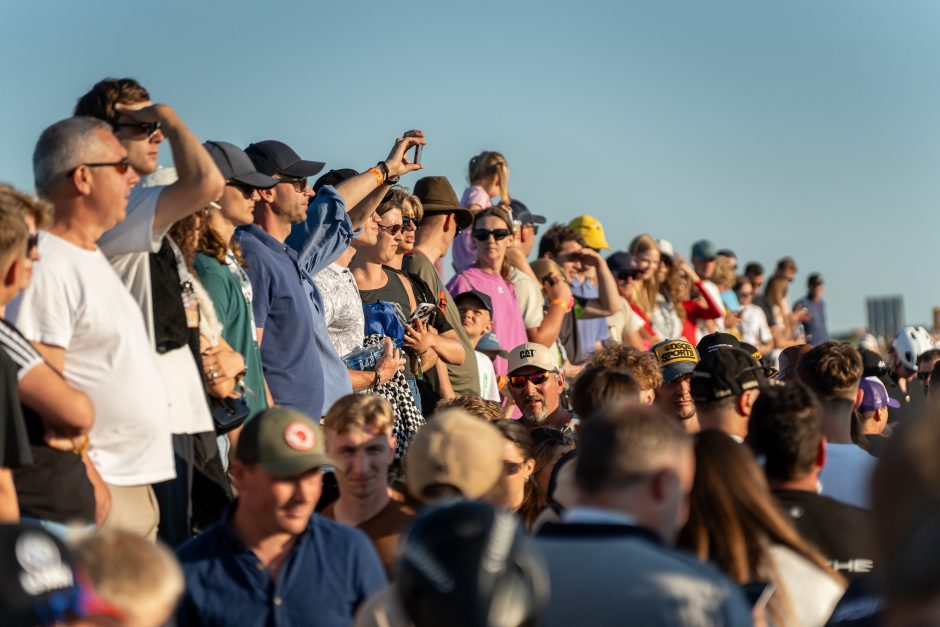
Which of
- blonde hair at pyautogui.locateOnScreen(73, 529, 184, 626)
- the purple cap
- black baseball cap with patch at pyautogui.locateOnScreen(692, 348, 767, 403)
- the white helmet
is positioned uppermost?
blonde hair at pyautogui.locateOnScreen(73, 529, 184, 626)

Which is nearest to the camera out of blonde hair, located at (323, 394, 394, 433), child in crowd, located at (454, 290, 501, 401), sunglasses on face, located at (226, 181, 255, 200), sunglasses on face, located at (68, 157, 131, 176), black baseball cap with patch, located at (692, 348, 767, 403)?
sunglasses on face, located at (68, 157, 131, 176)

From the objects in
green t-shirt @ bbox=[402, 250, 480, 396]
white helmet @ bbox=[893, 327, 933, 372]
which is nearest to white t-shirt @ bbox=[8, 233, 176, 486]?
green t-shirt @ bbox=[402, 250, 480, 396]

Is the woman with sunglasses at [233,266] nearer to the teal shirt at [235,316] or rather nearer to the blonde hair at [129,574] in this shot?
the teal shirt at [235,316]

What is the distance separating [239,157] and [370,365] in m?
1.65

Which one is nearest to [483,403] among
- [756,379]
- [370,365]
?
[370,365]

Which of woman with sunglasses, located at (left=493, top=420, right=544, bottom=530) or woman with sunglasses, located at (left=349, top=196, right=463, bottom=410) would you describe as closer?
woman with sunglasses, located at (left=493, top=420, right=544, bottom=530)

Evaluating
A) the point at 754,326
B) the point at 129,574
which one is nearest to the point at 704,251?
the point at 754,326

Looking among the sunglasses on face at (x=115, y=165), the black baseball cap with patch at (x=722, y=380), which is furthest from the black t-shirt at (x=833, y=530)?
the sunglasses on face at (x=115, y=165)

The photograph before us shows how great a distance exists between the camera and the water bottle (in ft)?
25.7

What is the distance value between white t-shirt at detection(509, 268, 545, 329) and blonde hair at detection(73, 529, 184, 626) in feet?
26.1

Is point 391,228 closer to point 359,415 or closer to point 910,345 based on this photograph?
point 359,415

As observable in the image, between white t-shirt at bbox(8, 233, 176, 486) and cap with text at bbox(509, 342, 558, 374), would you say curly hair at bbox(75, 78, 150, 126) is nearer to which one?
white t-shirt at bbox(8, 233, 176, 486)

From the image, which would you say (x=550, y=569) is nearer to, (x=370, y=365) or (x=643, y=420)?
(x=643, y=420)

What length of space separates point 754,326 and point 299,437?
13621 millimetres
